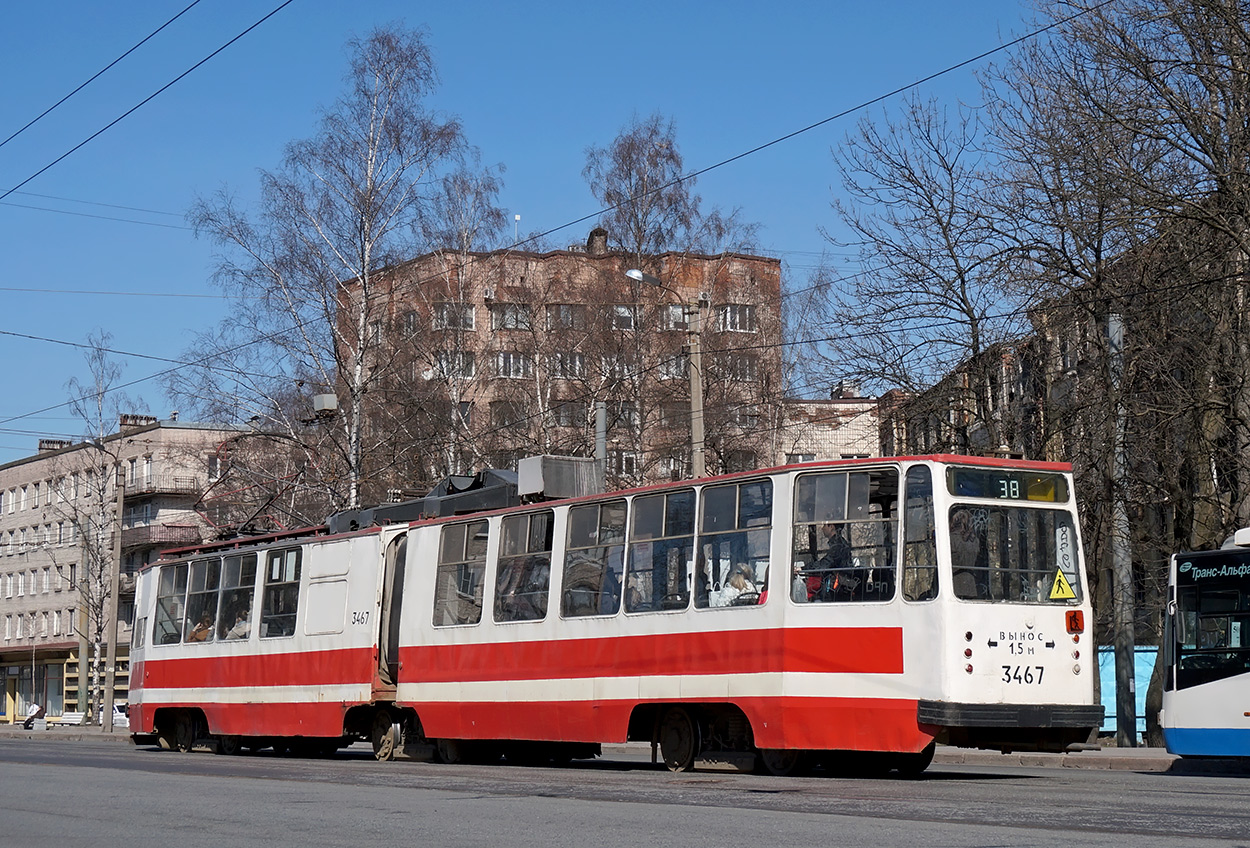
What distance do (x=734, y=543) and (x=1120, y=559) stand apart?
9.80 metres

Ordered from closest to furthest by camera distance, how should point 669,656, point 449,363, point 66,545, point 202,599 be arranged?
point 669,656 → point 202,599 → point 449,363 → point 66,545

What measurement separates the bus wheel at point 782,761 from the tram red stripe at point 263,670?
6572mm

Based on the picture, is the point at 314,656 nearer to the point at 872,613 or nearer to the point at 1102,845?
the point at 872,613

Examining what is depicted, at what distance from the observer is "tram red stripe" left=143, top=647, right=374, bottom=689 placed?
20.2 m

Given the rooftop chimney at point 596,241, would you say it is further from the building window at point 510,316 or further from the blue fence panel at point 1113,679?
the blue fence panel at point 1113,679

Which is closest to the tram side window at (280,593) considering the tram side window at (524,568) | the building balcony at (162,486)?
the tram side window at (524,568)

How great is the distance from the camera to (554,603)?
57.2ft

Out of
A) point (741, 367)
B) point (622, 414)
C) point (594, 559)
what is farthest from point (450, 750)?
point (741, 367)

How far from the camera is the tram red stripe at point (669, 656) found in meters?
14.3

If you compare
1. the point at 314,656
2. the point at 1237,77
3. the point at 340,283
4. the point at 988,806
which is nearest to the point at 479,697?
the point at 314,656

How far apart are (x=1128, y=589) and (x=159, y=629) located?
14.7 m

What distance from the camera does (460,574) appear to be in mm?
18859

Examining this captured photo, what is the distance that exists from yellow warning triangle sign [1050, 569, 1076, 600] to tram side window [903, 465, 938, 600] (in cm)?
128

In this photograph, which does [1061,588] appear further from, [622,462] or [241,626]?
[622,462]
